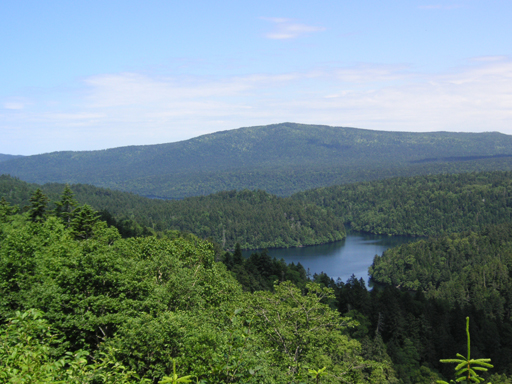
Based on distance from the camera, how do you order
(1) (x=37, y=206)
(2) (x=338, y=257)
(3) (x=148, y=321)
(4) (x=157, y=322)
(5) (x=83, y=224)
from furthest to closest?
(2) (x=338, y=257) < (1) (x=37, y=206) < (5) (x=83, y=224) < (3) (x=148, y=321) < (4) (x=157, y=322)

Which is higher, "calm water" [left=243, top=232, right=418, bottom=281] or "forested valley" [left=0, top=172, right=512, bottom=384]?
"forested valley" [left=0, top=172, right=512, bottom=384]

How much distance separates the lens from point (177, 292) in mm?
26234

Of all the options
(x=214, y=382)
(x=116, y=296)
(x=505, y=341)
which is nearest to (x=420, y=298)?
(x=505, y=341)

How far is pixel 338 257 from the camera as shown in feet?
539

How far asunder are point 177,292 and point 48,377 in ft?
52.1

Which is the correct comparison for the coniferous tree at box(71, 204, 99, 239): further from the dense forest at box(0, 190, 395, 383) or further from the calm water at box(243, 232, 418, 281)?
the calm water at box(243, 232, 418, 281)

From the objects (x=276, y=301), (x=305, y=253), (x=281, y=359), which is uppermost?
(x=276, y=301)

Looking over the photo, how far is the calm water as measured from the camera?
13775 centimetres

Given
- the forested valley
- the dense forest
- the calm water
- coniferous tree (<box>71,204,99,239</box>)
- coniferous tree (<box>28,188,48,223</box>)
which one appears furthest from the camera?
the calm water

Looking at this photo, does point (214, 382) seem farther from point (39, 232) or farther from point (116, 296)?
point (39, 232)

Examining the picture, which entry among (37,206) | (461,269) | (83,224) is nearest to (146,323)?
(83,224)

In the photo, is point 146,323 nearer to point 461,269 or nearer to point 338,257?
point 461,269

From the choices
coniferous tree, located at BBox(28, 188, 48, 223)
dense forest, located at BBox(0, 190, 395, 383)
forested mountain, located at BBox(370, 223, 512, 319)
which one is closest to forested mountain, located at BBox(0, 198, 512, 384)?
dense forest, located at BBox(0, 190, 395, 383)

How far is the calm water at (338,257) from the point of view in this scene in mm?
137750
